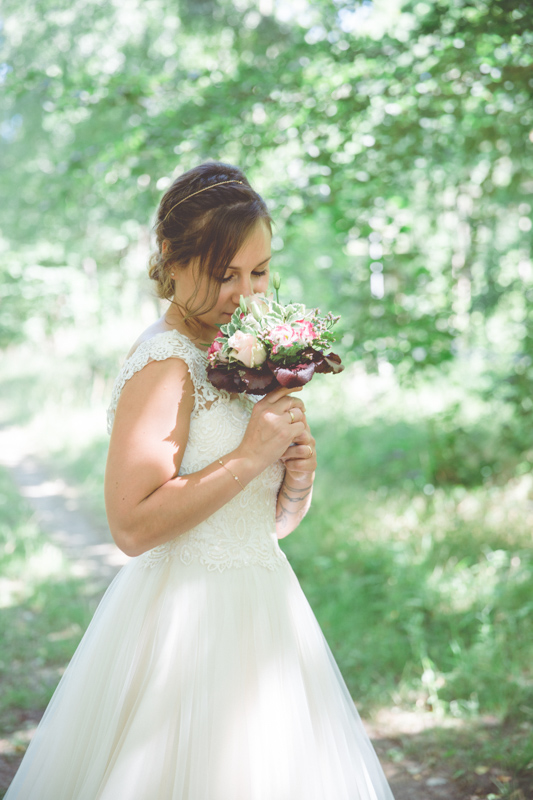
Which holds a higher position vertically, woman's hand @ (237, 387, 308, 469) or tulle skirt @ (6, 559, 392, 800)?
woman's hand @ (237, 387, 308, 469)

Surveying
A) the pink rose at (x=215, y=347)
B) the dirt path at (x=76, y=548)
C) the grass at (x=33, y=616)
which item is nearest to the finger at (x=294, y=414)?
the pink rose at (x=215, y=347)

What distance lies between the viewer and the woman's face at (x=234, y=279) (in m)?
2.01

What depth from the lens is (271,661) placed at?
1.91 meters

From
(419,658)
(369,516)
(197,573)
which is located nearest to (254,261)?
(197,573)

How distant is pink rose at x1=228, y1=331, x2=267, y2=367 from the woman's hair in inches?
11.4

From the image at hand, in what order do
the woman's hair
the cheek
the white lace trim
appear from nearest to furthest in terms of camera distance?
the white lace trim
the woman's hair
the cheek

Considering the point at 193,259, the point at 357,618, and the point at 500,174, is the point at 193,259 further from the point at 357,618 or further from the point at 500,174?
the point at 500,174

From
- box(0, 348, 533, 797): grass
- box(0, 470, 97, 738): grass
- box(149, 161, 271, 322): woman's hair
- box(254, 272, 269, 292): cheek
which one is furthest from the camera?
box(0, 470, 97, 738): grass

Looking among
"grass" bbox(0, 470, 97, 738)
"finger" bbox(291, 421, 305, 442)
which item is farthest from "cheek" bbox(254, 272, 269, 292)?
"grass" bbox(0, 470, 97, 738)

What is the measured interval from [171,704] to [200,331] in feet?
3.68

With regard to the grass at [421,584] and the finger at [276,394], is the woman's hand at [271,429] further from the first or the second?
the grass at [421,584]

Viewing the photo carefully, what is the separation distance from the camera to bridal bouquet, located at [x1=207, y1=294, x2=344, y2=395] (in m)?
1.78

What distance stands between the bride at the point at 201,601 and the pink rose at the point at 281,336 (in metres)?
0.18

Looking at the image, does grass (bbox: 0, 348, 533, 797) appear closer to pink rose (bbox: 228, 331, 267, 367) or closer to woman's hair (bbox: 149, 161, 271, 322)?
pink rose (bbox: 228, 331, 267, 367)
